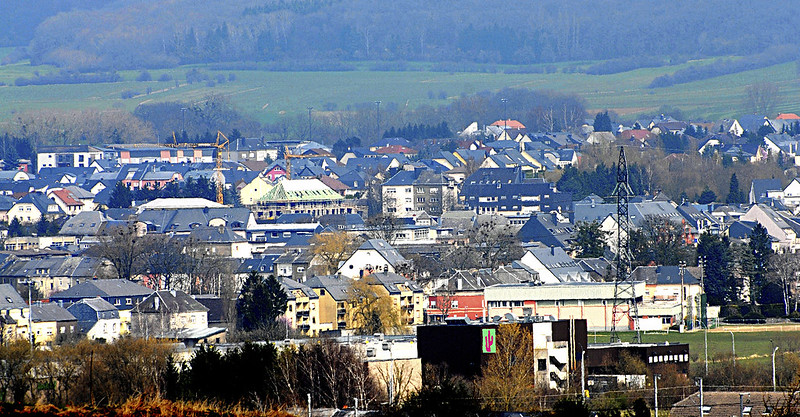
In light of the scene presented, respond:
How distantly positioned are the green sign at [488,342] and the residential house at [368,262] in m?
28.8

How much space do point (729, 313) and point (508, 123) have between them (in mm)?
85374

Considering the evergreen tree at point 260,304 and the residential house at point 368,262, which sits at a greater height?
the residential house at point 368,262

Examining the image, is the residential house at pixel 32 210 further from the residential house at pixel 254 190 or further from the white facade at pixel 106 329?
the white facade at pixel 106 329

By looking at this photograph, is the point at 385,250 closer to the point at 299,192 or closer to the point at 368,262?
the point at 368,262

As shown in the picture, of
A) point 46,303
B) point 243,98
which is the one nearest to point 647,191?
point 46,303

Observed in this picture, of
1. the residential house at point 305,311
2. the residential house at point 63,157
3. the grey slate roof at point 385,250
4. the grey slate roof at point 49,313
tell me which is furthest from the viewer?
the residential house at point 63,157

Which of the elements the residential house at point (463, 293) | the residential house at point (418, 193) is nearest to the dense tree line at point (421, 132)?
the residential house at point (418, 193)

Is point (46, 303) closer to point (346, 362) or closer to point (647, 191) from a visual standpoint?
point (346, 362)

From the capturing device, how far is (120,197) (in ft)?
336

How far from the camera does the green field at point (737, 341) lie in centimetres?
4534

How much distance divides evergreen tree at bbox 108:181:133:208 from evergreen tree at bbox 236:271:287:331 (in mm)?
46852

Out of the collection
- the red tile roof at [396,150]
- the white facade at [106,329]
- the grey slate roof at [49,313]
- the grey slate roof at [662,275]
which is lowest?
the white facade at [106,329]

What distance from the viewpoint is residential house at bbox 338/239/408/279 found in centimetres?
6750

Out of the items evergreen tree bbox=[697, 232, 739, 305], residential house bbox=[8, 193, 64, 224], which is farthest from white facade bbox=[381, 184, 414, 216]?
evergreen tree bbox=[697, 232, 739, 305]
